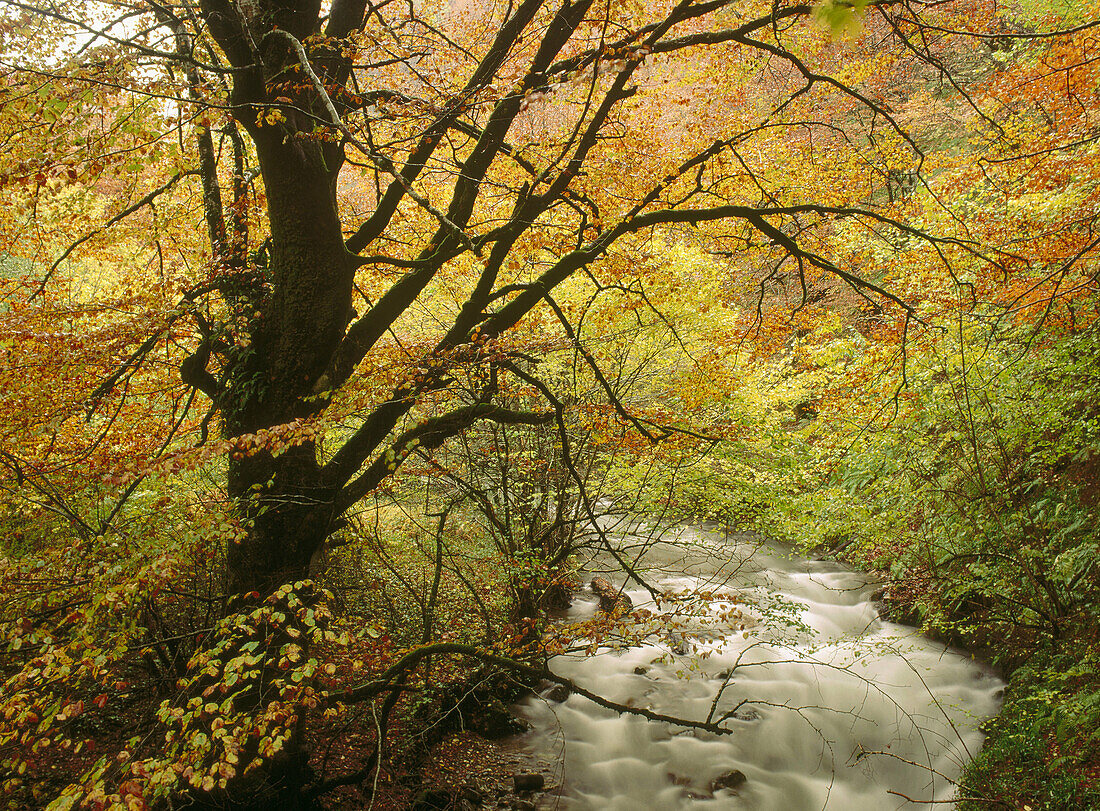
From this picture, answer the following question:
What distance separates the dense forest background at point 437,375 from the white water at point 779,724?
67cm

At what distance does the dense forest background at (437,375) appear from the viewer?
377 cm

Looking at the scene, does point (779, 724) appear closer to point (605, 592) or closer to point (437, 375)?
point (605, 592)

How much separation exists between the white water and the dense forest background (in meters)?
0.67

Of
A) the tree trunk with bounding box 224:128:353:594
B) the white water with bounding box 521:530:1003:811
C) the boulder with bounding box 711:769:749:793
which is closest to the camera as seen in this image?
the tree trunk with bounding box 224:128:353:594

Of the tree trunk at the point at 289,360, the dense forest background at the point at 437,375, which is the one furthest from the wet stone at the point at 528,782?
the tree trunk at the point at 289,360

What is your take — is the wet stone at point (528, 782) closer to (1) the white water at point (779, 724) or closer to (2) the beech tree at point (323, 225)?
(1) the white water at point (779, 724)

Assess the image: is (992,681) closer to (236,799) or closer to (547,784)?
(547,784)

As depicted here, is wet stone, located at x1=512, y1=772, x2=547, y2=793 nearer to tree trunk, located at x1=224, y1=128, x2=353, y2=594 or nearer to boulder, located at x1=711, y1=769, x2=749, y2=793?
boulder, located at x1=711, y1=769, x2=749, y2=793

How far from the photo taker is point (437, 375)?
189 inches

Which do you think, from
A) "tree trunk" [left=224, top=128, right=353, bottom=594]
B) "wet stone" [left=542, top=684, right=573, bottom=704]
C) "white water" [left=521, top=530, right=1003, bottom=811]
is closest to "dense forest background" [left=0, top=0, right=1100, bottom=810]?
"tree trunk" [left=224, top=128, right=353, bottom=594]

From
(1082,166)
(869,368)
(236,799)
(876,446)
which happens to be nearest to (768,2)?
(1082,166)

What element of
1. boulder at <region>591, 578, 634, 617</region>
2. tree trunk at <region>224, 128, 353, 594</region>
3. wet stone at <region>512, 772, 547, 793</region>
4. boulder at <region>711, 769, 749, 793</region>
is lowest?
wet stone at <region>512, 772, 547, 793</region>

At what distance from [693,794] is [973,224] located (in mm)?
8779

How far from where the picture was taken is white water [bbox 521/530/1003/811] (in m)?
6.62
